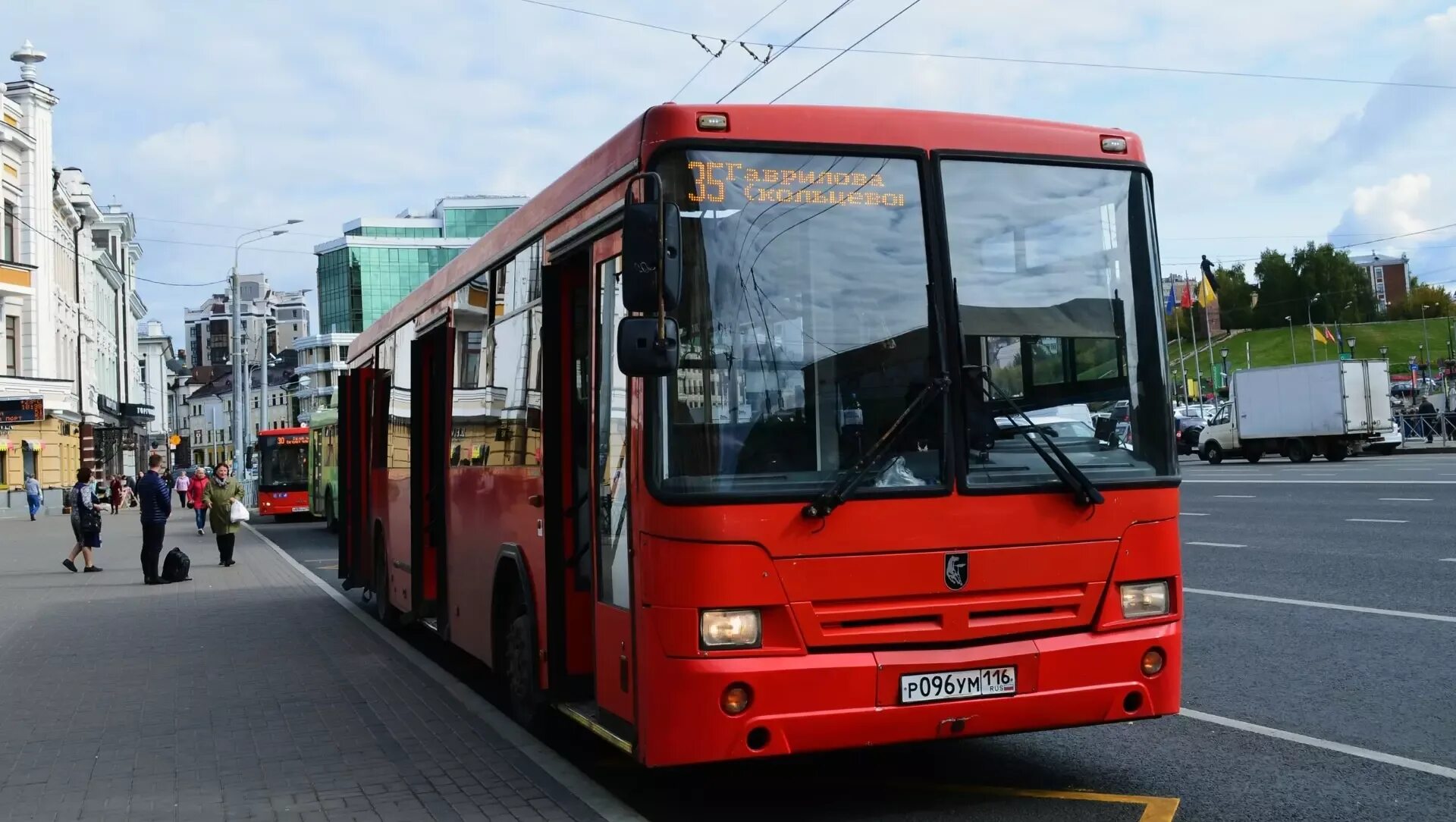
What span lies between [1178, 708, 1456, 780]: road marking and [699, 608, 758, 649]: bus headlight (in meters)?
2.18

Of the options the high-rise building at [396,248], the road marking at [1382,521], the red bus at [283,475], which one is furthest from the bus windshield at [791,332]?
Result: the high-rise building at [396,248]

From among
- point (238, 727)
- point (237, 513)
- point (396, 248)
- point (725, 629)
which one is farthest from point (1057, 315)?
point (396, 248)

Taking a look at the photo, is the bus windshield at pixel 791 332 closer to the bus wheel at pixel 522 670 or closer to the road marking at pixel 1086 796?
the road marking at pixel 1086 796

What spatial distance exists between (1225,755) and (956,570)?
207 cm

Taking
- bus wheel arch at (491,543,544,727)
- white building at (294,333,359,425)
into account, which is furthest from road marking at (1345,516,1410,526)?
white building at (294,333,359,425)

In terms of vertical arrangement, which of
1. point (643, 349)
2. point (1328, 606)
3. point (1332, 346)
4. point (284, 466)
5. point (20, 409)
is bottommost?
point (1328, 606)

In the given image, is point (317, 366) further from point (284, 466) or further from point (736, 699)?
point (736, 699)

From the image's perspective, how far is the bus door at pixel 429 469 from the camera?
1023 centimetres

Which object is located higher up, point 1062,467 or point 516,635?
point 1062,467

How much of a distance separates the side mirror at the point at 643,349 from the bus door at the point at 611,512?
609mm

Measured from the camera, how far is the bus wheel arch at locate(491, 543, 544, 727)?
Result: 764 cm

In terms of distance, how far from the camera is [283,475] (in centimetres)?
4106

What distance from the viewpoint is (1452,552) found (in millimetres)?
14984

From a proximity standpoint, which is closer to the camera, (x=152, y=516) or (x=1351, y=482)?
(x=152, y=516)
